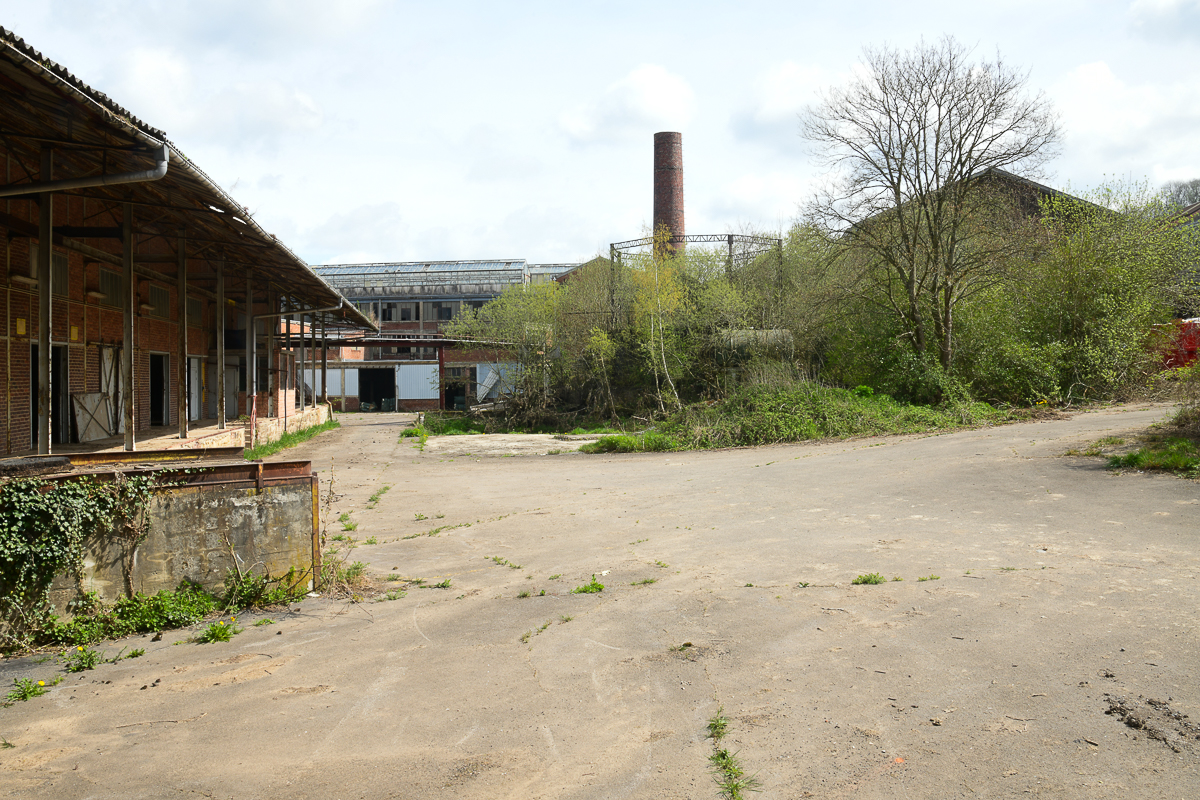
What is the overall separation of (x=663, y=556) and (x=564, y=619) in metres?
2.13

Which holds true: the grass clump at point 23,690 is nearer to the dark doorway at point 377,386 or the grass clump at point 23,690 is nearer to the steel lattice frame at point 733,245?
the steel lattice frame at point 733,245

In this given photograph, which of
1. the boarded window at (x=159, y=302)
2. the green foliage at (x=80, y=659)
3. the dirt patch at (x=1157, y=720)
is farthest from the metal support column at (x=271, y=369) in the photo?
the dirt patch at (x=1157, y=720)

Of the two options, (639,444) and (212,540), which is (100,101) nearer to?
(212,540)

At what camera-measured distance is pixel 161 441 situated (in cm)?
1491

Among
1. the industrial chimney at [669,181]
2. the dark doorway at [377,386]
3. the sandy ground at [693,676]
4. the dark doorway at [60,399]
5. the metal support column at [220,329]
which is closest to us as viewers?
the sandy ground at [693,676]

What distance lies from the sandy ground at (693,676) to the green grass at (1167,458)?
1432mm

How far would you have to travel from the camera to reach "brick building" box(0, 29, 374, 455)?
818 cm

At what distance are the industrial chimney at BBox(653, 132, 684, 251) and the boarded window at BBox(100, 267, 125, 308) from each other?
23026 millimetres

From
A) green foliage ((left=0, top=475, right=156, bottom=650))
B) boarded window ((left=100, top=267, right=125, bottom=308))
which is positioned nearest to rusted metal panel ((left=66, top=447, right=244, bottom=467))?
green foliage ((left=0, top=475, right=156, bottom=650))

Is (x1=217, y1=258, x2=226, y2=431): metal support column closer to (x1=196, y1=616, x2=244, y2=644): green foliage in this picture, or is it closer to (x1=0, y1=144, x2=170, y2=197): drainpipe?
(x1=0, y1=144, x2=170, y2=197): drainpipe

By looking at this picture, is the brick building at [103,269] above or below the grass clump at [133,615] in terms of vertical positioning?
above

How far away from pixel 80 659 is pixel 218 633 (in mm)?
839

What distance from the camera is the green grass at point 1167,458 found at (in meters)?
10.1

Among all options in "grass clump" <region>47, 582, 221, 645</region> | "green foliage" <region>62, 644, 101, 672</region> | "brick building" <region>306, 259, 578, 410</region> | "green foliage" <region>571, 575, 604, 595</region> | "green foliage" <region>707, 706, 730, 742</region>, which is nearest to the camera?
"green foliage" <region>707, 706, 730, 742</region>
